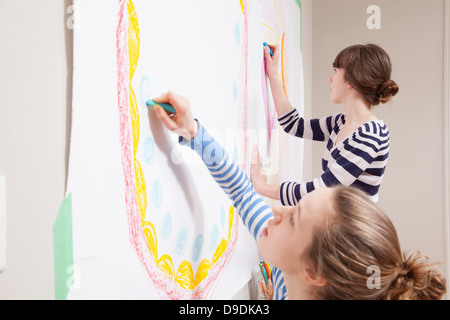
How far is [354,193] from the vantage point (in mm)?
577

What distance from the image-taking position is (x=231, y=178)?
0.70m

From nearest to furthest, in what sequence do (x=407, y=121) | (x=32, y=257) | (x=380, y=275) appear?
(x=32, y=257) < (x=380, y=275) < (x=407, y=121)

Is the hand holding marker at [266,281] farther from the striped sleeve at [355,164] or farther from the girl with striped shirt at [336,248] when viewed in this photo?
the girl with striped shirt at [336,248]

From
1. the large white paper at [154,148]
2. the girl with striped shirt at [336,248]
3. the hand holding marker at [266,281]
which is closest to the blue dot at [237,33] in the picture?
the large white paper at [154,148]

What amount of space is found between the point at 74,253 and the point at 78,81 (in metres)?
0.17

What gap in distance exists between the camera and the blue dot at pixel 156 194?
0.56m

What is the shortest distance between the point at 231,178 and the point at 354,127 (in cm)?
38

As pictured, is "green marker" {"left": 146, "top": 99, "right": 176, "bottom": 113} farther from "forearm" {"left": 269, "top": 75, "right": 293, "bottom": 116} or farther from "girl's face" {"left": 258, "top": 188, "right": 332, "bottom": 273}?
"forearm" {"left": 269, "top": 75, "right": 293, "bottom": 116}

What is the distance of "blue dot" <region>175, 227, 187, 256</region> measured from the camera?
62cm

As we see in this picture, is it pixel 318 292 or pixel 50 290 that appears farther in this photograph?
pixel 318 292

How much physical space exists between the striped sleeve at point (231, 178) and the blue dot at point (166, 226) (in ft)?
0.37

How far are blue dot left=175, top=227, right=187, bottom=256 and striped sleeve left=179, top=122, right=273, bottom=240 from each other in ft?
0.36
